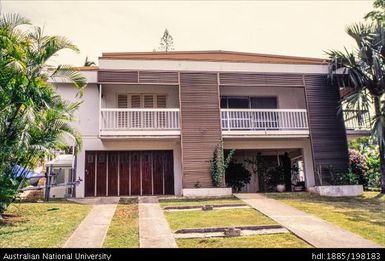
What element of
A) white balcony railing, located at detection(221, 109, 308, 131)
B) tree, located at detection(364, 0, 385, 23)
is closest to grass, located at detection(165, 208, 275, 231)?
white balcony railing, located at detection(221, 109, 308, 131)

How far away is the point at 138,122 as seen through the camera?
15.4 meters

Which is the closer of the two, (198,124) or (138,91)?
(198,124)

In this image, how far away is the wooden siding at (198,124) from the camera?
1455cm

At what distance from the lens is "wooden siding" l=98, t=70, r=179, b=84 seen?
49.2 feet

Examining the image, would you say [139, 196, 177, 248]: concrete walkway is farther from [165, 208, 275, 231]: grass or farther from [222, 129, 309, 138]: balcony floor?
[222, 129, 309, 138]: balcony floor

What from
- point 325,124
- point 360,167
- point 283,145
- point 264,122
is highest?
point 264,122

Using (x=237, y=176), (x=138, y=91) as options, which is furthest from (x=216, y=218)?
(x=138, y=91)

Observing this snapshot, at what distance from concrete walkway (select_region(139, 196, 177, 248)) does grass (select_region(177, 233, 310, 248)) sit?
1.05 feet

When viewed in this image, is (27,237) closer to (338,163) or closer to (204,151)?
(204,151)

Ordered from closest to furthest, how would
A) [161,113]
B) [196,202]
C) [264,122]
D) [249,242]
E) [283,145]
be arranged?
1. [249,242]
2. [196,202]
3. [161,113]
4. [264,122]
5. [283,145]

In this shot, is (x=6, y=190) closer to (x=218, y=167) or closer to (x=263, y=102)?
(x=218, y=167)

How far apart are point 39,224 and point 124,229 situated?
2.24 metres

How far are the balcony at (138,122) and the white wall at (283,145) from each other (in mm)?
2667

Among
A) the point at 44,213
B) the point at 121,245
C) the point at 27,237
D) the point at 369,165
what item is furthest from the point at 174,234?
the point at 369,165
